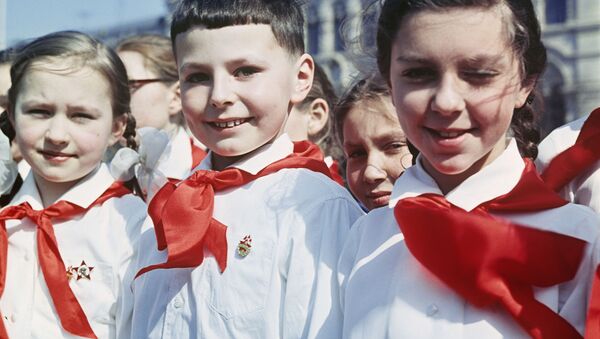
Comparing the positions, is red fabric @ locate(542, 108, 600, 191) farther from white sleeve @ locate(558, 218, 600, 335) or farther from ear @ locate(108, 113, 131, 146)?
ear @ locate(108, 113, 131, 146)

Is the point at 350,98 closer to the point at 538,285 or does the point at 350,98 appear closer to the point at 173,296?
the point at 173,296

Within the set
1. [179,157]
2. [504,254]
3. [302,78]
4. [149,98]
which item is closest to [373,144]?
[302,78]

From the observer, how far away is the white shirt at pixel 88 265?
7.82 ft

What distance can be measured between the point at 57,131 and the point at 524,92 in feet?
4.72

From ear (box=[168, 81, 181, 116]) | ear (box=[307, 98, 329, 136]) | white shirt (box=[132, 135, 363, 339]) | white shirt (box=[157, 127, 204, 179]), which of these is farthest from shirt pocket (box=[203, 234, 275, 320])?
ear (box=[168, 81, 181, 116])

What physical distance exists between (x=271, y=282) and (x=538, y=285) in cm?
68

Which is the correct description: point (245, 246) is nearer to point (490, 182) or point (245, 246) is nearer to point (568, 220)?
point (490, 182)

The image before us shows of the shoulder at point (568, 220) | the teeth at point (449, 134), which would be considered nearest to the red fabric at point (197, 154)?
the teeth at point (449, 134)

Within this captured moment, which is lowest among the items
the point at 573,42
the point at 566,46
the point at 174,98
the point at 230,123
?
the point at 566,46

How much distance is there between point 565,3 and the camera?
25531mm

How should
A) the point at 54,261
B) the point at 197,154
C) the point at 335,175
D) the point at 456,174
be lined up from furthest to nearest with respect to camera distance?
the point at 197,154
the point at 335,175
the point at 54,261
the point at 456,174

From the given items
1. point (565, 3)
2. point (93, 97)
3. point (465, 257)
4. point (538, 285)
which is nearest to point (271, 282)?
point (465, 257)

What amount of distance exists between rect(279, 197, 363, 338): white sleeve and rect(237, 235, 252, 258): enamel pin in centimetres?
10

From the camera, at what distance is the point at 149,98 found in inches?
147
